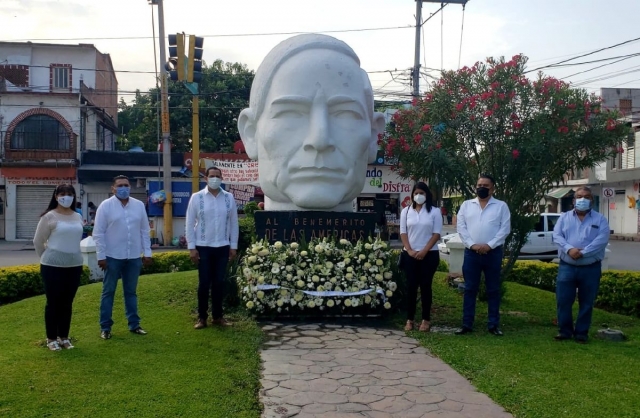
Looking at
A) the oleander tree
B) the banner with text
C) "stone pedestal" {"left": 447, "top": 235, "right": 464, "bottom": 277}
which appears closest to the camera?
the oleander tree

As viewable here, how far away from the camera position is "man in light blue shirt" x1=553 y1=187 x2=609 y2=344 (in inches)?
224

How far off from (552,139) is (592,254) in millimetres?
1613

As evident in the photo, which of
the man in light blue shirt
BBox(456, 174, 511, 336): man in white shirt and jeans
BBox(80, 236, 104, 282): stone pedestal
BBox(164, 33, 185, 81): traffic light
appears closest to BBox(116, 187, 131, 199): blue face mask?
BBox(456, 174, 511, 336): man in white shirt and jeans

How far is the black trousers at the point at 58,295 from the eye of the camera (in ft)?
16.8

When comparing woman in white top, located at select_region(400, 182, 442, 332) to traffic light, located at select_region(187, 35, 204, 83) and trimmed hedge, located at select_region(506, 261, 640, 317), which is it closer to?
trimmed hedge, located at select_region(506, 261, 640, 317)

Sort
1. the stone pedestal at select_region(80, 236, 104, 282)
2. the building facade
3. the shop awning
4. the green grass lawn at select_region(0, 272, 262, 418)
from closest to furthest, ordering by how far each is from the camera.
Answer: the green grass lawn at select_region(0, 272, 262, 418) < the stone pedestal at select_region(80, 236, 104, 282) < the building facade < the shop awning

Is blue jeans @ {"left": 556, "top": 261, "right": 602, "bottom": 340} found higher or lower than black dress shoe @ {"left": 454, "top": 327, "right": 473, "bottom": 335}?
higher

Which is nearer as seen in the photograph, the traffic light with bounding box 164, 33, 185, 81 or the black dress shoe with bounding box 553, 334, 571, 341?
the black dress shoe with bounding box 553, 334, 571, 341

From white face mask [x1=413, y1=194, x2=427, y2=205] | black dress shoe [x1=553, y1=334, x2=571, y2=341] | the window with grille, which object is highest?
the window with grille

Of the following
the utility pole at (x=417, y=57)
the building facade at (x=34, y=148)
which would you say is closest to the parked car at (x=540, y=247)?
the utility pole at (x=417, y=57)

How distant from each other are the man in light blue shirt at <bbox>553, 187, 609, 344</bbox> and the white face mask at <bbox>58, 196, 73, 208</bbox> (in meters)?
4.53

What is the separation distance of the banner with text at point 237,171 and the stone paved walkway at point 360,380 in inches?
576

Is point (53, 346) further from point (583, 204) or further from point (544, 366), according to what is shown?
point (583, 204)

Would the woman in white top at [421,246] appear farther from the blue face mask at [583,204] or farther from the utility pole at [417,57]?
the utility pole at [417,57]
